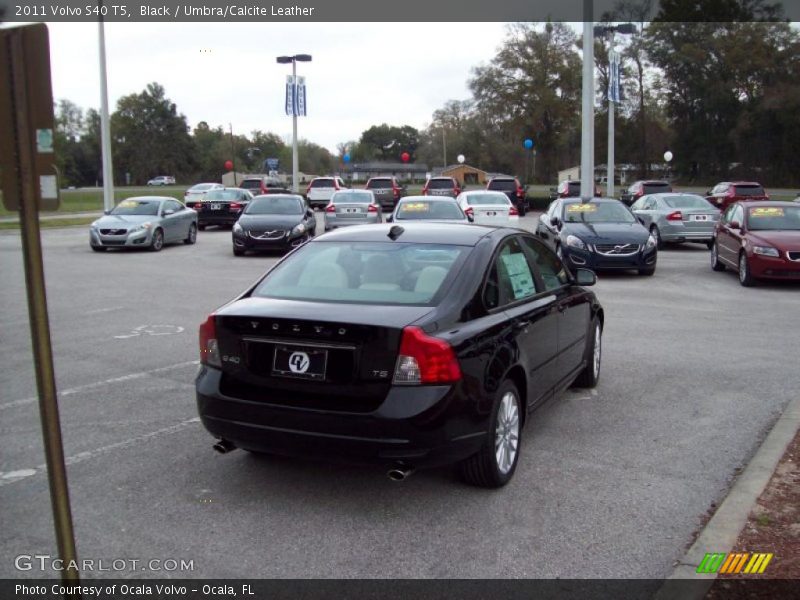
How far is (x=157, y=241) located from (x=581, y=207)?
10957 mm

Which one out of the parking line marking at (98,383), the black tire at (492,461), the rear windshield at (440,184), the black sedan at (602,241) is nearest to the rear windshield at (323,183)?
the rear windshield at (440,184)

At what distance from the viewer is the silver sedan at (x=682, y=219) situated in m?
20.7

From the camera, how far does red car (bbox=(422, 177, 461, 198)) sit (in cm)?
3506

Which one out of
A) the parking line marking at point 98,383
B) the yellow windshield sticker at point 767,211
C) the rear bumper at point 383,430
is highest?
the yellow windshield sticker at point 767,211

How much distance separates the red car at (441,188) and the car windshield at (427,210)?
16148 millimetres

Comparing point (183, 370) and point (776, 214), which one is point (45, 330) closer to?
point (183, 370)

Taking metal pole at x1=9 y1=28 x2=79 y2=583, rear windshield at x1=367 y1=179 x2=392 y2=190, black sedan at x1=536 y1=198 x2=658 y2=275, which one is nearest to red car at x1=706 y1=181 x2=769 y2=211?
rear windshield at x1=367 y1=179 x2=392 y2=190

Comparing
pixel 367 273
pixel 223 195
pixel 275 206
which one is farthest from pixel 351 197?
pixel 367 273

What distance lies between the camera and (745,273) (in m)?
14.5

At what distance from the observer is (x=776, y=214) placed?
1505 centimetres

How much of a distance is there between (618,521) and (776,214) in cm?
1229

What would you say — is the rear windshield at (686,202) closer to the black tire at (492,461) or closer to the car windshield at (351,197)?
the car windshield at (351,197)

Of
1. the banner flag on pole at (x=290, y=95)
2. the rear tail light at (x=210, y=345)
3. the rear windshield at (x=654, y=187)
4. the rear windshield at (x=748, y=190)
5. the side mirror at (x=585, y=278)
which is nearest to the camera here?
the rear tail light at (x=210, y=345)

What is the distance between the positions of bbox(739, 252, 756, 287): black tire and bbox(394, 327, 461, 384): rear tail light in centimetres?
1152
